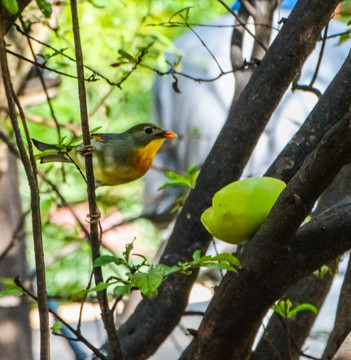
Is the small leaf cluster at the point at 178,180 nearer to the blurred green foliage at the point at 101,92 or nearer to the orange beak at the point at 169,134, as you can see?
the orange beak at the point at 169,134

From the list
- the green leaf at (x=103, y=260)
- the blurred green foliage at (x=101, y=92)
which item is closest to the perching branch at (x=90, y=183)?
the green leaf at (x=103, y=260)

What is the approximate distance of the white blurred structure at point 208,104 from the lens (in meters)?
1.87

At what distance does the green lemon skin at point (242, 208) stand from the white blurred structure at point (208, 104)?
1.15 m

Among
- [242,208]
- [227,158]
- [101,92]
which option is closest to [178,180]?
[227,158]

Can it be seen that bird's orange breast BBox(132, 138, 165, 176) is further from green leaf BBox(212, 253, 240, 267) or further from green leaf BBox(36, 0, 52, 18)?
green leaf BBox(212, 253, 240, 267)

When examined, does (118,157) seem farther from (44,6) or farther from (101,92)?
(101,92)

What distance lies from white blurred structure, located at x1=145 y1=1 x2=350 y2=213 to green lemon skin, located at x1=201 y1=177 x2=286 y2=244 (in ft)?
3.76

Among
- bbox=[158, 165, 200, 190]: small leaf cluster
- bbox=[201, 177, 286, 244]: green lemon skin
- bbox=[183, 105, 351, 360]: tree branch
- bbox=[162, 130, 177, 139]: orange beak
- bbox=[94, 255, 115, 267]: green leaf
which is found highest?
bbox=[162, 130, 177, 139]: orange beak

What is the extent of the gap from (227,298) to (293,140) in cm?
28

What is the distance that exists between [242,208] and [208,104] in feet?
5.03

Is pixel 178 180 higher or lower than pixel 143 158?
lower

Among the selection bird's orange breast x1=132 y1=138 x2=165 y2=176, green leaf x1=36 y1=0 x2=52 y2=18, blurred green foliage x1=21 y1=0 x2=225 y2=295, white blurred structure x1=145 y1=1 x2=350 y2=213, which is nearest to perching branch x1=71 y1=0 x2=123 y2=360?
green leaf x1=36 y1=0 x2=52 y2=18

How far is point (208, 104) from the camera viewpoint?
2170mm

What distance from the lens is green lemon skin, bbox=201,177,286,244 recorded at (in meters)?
0.66
